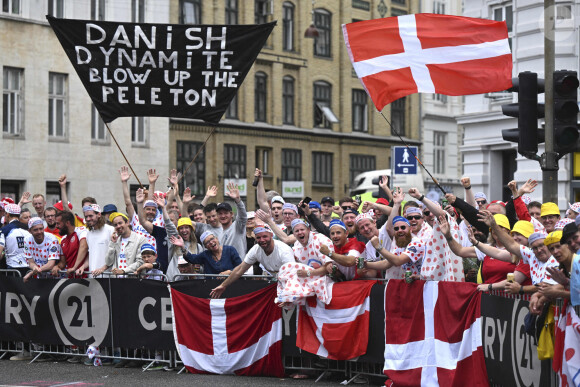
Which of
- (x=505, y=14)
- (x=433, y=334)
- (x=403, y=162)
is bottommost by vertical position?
(x=433, y=334)

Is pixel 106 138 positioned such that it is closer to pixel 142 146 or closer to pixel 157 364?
pixel 142 146

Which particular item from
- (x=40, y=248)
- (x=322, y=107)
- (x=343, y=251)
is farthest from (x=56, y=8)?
(x=343, y=251)

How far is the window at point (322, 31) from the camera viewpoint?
169ft

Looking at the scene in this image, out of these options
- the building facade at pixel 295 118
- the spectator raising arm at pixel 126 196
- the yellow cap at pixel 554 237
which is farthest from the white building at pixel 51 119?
the yellow cap at pixel 554 237

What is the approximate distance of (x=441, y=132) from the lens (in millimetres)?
57781

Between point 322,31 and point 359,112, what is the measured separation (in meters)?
4.81

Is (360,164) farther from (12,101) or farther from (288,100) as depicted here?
(12,101)

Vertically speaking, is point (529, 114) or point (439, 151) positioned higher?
point (439, 151)

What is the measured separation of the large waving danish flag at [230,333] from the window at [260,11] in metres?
35.8

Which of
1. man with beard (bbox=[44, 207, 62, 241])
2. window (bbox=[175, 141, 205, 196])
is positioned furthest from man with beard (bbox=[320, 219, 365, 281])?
window (bbox=[175, 141, 205, 196])

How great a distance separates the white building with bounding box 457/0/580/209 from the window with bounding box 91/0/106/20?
49.2ft

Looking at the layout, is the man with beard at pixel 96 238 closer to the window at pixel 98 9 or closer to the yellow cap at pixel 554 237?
the yellow cap at pixel 554 237

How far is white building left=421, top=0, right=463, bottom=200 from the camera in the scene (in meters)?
56.6

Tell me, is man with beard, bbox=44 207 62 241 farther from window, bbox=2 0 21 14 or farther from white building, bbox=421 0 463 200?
white building, bbox=421 0 463 200
